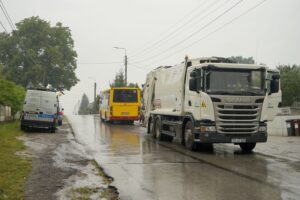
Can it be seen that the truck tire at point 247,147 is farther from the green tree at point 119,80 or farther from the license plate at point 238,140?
the green tree at point 119,80

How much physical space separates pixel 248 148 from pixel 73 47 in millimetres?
63287

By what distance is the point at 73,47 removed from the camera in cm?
7475

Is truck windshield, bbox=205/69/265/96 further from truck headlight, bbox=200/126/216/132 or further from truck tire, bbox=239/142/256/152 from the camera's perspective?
truck tire, bbox=239/142/256/152

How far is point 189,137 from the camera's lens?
14.9 metres

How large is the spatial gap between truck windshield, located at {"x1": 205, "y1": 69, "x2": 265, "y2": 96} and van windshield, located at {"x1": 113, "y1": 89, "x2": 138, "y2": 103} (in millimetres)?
20470

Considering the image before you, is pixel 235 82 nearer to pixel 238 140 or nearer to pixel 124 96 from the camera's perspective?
pixel 238 140

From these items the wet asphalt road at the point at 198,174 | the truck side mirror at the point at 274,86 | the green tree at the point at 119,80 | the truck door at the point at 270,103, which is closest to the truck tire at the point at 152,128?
the wet asphalt road at the point at 198,174

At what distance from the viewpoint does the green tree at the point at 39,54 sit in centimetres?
6762

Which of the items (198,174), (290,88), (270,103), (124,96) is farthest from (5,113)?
(290,88)

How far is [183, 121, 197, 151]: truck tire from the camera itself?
14.5 metres

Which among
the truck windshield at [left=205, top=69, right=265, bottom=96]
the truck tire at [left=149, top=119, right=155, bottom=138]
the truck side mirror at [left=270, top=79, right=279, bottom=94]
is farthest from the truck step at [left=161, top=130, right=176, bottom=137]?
the truck side mirror at [left=270, top=79, right=279, bottom=94]

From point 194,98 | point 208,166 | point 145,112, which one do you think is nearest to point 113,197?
point 208,166

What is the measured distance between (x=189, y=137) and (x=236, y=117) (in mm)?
2063

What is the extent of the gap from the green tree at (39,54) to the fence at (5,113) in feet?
116
